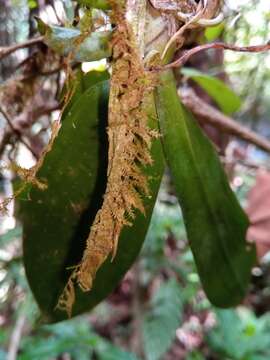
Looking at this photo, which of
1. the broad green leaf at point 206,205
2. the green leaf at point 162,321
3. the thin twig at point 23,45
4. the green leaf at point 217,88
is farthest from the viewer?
the green leaf at point 162,321

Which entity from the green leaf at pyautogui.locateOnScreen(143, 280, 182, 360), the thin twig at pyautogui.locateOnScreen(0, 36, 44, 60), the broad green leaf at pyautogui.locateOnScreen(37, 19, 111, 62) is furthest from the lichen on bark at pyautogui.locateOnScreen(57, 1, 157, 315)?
the green leaf at pyautogui.locateOnScreen(143, 280, 182, 360)

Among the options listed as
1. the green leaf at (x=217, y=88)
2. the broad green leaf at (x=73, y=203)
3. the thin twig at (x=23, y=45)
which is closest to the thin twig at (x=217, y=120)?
the green leaf at (x=217, y=88)

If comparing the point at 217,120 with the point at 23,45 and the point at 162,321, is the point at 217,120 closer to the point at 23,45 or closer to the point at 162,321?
the point at 23,45

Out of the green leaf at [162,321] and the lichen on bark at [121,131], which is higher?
the lichen on bark at [121,131]

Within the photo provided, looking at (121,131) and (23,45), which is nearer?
(121,131)

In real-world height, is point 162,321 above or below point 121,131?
below

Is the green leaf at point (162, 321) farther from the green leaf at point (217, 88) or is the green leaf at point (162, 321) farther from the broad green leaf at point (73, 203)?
the broad green leaf at point (73, 203)

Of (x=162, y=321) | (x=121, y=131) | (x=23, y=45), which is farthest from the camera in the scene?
(x=162, y=321)

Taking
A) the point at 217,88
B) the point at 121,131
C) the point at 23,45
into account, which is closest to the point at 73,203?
the point at 121,131
